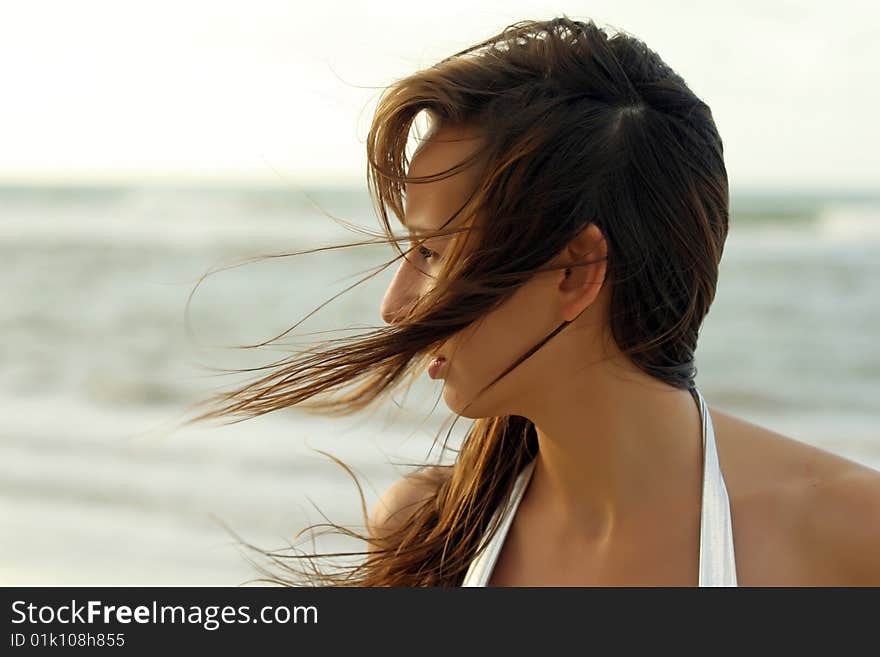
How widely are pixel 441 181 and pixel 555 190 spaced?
0.19 m

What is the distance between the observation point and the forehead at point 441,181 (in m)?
1.50

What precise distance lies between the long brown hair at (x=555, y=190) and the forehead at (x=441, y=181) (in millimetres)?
15

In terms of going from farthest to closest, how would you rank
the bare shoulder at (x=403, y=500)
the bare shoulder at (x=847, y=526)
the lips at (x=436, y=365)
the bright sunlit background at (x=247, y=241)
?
1. the bright sunlit background at (x=247, y=241)
2. the bare shoulder at (x=403, y=500)
3. the lips at (x=436, y=365)
4. the bare shoulder at (x=847, y=526)

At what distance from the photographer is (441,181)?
4.99 feet

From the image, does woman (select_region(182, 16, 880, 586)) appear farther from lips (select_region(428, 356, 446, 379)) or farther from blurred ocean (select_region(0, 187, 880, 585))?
blurred ocean (select_region(0, 187, 880, 585))

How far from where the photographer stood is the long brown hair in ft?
4.84

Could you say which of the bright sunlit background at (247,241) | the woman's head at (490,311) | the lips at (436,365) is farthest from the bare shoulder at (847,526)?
the bright sunlit background at (247,241)

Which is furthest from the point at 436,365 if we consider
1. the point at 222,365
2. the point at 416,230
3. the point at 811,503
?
the point at 222,365

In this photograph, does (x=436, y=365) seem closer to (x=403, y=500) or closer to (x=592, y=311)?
(x=592, y=311)

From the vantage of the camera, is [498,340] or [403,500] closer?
[498,340]

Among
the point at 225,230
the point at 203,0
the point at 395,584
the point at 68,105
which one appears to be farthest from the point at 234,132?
the point at 395,584

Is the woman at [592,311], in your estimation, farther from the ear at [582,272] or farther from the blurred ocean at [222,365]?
the blurred ocean at [222,365]

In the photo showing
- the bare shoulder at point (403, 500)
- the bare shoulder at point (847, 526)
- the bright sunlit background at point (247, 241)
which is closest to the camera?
the bare shoulder at point (847, 526)

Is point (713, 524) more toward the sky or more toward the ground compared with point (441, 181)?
more toward the ground
